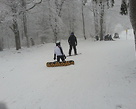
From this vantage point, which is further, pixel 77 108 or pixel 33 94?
pixel 33 94

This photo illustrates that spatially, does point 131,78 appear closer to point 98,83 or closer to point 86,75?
point 98,83

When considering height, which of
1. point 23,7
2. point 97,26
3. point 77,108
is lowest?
point 77,108

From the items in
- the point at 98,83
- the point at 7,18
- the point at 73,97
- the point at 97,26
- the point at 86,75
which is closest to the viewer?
the point at 73,97

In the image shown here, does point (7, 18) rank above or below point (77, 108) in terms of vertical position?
above

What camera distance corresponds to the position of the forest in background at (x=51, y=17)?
53.0 feet

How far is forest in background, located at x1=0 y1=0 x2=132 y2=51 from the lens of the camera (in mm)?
16141

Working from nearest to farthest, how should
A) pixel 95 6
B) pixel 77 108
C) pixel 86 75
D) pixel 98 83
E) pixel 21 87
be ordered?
pixel 77 108 < pixel 98 83 < pixel 21 87 < pixel 86 75 < pixel 95 6

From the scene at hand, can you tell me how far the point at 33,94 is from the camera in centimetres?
439

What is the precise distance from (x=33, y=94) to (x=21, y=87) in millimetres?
1020

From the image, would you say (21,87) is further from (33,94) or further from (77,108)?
(77,108)

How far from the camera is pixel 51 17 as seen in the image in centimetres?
2195

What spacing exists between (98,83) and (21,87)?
3.01 m

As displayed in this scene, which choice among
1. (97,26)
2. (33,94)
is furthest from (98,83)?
(97,26)

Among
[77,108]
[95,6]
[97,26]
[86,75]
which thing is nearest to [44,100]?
[77,108]
